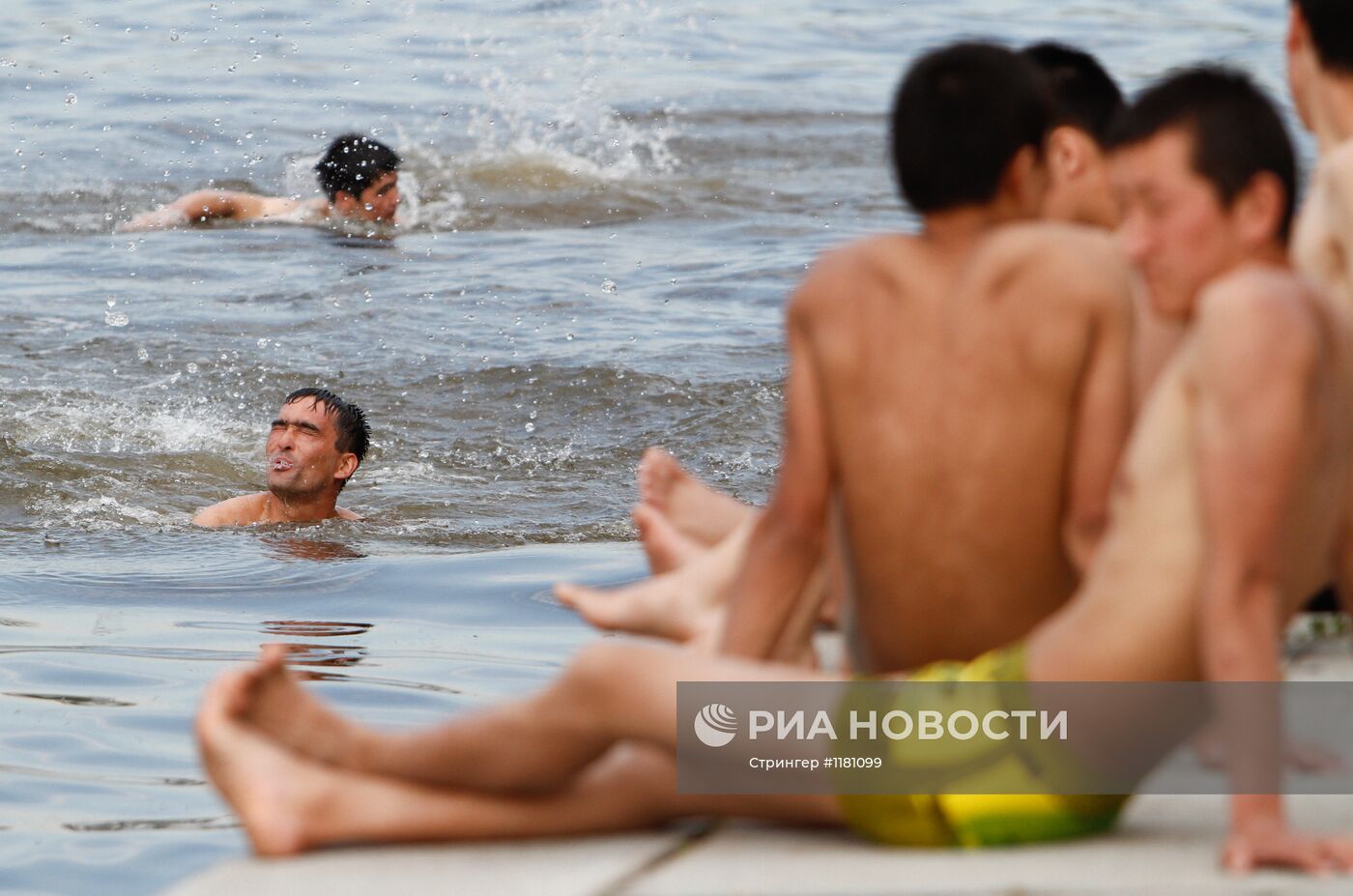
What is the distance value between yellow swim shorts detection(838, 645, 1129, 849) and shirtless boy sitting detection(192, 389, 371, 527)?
6.15m

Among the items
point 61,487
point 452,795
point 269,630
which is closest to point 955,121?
point 452,795

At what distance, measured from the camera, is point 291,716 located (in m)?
3.61

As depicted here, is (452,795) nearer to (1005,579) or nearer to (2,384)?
(1005,579)

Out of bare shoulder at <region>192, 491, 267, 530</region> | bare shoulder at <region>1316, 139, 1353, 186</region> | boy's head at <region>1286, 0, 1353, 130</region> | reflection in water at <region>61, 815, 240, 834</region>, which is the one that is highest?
boy's head at <region>1286, 0, 1353, 130</region>

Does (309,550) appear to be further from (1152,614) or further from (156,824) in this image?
(1152,614)

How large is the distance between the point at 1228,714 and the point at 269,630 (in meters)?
4.51

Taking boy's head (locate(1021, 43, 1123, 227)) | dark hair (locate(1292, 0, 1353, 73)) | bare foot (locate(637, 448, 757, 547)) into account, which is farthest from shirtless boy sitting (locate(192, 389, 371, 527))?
dark hair (locate(1292, 0, 1353, 73))

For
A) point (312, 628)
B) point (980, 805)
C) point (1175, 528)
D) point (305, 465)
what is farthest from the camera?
point (305, 465)

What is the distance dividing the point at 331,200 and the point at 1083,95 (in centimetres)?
1144

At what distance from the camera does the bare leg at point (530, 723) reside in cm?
318

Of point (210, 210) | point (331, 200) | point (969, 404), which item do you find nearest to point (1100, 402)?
point (969, 404)

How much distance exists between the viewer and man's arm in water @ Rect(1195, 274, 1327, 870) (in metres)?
2.84

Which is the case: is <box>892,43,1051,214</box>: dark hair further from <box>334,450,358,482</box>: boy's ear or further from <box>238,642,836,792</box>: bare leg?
<box>334,450,358,482</box>: boy's ear

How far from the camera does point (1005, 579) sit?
343 cm
